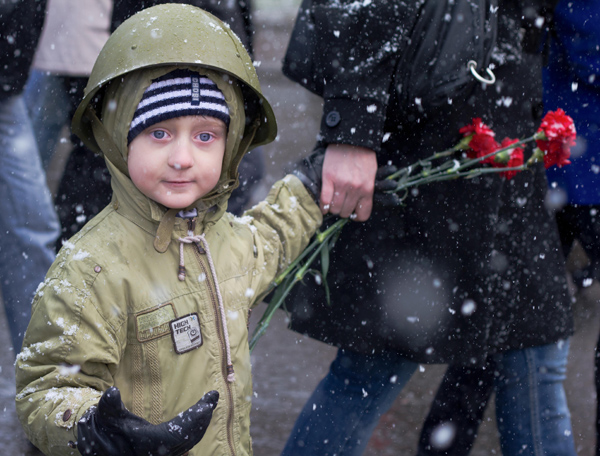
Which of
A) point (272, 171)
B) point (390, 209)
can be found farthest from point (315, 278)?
point (272, 171)

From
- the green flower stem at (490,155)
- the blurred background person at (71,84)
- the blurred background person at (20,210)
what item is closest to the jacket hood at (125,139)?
the green flower stem at (490,155)

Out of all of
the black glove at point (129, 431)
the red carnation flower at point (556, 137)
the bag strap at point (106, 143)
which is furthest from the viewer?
the red carnation flower at point (556, 137)

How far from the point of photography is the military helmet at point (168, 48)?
5.89 ft

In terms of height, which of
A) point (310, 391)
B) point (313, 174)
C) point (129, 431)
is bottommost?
point (310, 391)

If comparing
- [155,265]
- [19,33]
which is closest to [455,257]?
[155,265]

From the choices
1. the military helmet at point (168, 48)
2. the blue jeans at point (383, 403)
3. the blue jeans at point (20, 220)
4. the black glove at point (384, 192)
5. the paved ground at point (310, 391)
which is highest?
the military helmet at point (168, 48)

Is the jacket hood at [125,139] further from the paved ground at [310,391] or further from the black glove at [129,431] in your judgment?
the paved ground at [310,391]

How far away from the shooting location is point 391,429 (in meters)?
3.25

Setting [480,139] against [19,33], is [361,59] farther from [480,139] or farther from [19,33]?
[19,33]

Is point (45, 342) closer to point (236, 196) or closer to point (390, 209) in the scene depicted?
point (390, 209)

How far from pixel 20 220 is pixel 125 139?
139 cm

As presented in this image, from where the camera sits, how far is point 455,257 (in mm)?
2342

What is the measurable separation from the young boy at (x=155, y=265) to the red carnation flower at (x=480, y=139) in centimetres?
69

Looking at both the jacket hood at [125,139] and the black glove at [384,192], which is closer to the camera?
the jacket hood at [125,139]
